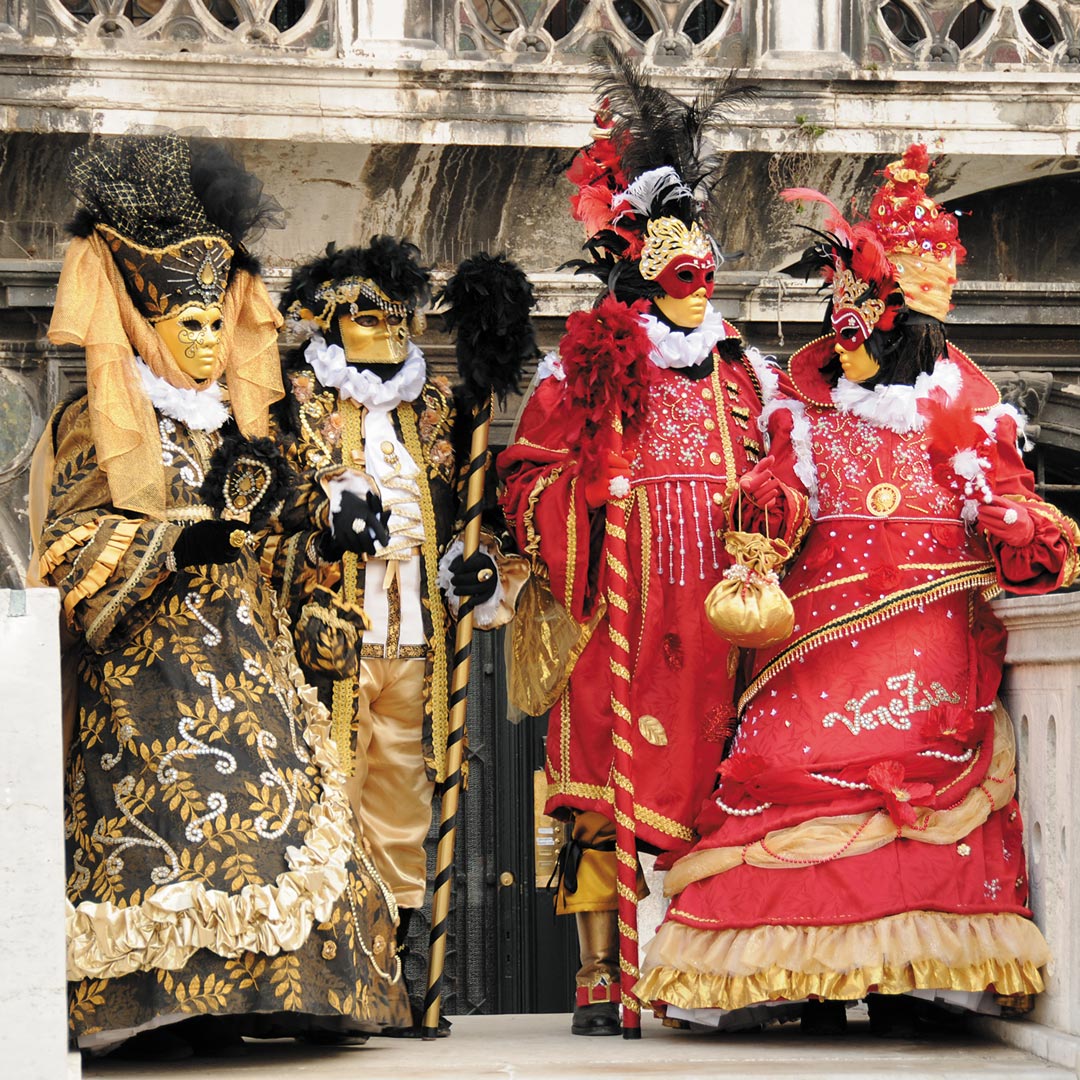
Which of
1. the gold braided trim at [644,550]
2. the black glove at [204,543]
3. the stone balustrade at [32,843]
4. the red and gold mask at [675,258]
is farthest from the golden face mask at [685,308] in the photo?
the stone balustrade at [32,843]

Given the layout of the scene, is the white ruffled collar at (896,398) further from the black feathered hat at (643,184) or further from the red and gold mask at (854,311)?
the black feathered hat at (643,184)

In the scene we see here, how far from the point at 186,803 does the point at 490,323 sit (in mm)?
1706

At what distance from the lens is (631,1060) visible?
229 inches

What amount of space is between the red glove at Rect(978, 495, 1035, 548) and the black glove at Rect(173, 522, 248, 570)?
1933 millimetres

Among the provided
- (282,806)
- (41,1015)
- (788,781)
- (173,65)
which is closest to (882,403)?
(788,781)

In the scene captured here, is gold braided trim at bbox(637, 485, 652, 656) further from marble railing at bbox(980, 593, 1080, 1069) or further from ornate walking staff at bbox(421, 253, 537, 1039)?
marble railing at bbox(980, 593, 1080, 1069)

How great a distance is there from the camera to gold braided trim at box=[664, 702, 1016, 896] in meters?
5.94

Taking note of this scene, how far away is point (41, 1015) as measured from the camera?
4.95 m

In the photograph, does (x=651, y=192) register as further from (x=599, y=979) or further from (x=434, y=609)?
(x=599, y=979)

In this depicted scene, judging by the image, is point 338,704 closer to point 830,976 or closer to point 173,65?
point 830,976

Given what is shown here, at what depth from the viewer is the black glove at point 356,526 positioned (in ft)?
19.7

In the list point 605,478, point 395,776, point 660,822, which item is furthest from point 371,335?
point 660,822

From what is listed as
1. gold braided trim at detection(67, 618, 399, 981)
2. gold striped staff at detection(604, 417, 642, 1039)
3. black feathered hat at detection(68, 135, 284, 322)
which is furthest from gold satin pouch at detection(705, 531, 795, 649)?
black feathered hat at detection(68, 135, 284, 322)

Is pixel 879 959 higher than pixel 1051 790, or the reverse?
pixel 1051 790
